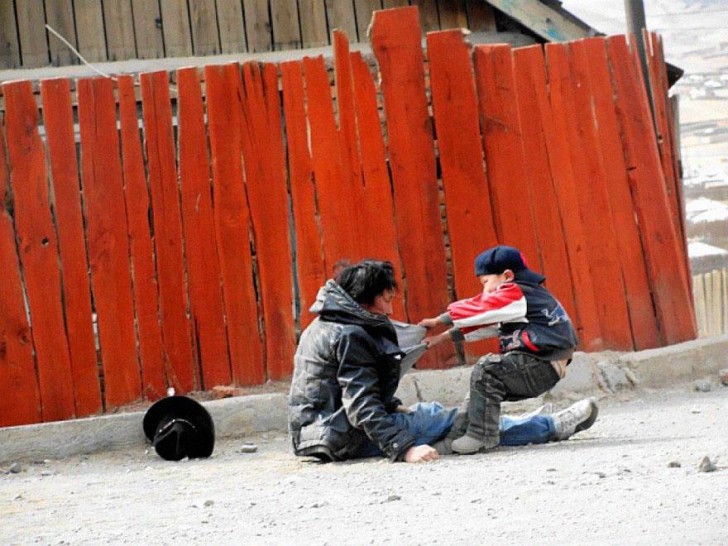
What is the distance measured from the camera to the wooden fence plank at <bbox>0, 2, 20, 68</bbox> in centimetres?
1086

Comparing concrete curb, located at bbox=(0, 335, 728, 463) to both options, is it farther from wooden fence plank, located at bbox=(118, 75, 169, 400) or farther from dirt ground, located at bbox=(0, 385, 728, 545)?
wooden fence plank, located at bbox=(118, 75, 169, 400)

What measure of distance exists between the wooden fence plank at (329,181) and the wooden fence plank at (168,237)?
0.83 metres

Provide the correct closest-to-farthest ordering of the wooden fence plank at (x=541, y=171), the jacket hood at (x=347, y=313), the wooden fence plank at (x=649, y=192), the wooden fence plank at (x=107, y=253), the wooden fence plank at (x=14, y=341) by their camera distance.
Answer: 1. the jacket hood at (x=347, y=313)
2. the wooden fence plank at (x=14, y=341)
3. the wooden fence plank at (x=107, y=253)
4. the wooden fence plank at (x=541, y=171)
5. the wooden fence plank at (x=649, y=192)

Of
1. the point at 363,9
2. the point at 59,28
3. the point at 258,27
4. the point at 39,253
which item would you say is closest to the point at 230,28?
the point at 258,27

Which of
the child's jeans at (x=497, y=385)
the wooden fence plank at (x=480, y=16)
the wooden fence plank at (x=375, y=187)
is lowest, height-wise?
the child's jeans at (x=497, y=385)

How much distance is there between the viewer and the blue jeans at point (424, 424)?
6434 millimetres

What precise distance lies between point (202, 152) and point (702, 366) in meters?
3.38

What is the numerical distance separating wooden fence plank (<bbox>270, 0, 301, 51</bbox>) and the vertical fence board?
3.70 meters

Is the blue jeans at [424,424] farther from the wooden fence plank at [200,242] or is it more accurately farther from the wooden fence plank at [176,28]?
the wooden fence plank at [176,28]

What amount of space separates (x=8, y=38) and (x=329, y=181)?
13.2ft

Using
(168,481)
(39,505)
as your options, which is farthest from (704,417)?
(39,505)

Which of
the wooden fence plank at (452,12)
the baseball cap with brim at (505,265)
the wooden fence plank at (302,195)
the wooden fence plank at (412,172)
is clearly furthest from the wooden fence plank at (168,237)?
the wooden fence plank at (452,12)

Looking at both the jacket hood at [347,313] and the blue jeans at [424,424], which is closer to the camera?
the jacket hood at [347,313]

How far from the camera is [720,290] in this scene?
18719 millimetres
